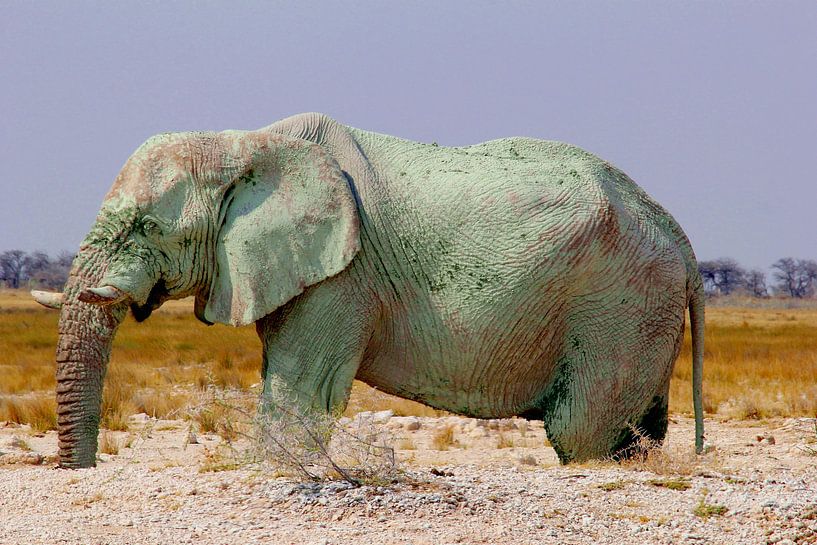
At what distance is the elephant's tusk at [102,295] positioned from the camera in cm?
812

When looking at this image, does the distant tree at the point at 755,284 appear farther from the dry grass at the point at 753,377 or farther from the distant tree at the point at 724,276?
the dry grass at the point at 753,377

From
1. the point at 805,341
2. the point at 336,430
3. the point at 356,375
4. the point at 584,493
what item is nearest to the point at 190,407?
the point at 336,430

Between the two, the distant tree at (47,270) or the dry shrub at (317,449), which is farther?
the distant tree at (47,270)

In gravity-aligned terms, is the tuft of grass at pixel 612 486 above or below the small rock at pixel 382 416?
above

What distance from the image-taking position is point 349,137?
29.6 ft

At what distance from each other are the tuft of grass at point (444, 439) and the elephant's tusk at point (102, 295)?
487cm

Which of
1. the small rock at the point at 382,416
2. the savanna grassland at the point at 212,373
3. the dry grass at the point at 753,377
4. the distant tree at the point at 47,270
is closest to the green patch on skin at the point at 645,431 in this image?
the savanna grassland at the point at 212,373

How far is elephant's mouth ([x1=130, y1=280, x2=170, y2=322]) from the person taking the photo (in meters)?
8.59

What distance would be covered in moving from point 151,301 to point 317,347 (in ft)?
4.18

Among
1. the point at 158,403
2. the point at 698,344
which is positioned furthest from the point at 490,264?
the point at 158,403

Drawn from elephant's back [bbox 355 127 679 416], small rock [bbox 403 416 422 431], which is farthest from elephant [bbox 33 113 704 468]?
small rock [bbox 403 416 422 431]

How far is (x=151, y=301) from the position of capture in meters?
8.64

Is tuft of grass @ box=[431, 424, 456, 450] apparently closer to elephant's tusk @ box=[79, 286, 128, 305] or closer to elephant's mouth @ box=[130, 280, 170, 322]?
elephant's mouth @ box=[130, 280, 170, 322]

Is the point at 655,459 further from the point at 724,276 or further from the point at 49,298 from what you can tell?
the point at 724,276
